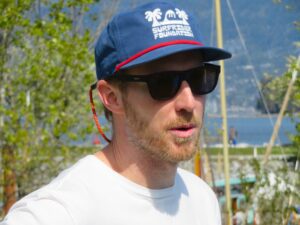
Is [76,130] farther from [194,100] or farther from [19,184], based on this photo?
[194,100]

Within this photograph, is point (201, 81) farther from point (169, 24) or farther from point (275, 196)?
point (275, 196)

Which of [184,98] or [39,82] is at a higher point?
[184,98]

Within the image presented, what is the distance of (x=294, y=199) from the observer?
637 centimetres

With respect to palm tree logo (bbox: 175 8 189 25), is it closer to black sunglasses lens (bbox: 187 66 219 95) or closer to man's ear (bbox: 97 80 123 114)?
black sunglasses lens (bbox: 187 66 219 95)

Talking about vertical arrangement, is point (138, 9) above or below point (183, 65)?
above

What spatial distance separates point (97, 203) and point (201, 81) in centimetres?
52

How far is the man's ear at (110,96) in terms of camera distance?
2428mm

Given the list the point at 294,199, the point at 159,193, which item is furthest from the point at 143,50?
the point at 294,199

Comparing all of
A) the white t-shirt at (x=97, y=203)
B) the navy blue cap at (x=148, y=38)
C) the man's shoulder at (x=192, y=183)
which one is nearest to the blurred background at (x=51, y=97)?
the man's shoulder at (x=192, y=183)

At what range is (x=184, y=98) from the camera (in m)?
2.35

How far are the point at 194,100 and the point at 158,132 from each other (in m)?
0.16

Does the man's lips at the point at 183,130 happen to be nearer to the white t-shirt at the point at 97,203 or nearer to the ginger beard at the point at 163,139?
the ginger beard at the point at 163,139

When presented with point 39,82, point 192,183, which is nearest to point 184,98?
point 192,183

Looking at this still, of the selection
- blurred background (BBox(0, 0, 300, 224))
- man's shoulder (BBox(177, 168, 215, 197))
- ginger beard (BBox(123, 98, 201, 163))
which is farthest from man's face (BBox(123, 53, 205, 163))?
blurred background (BBox(0, 0, 300, 224))
